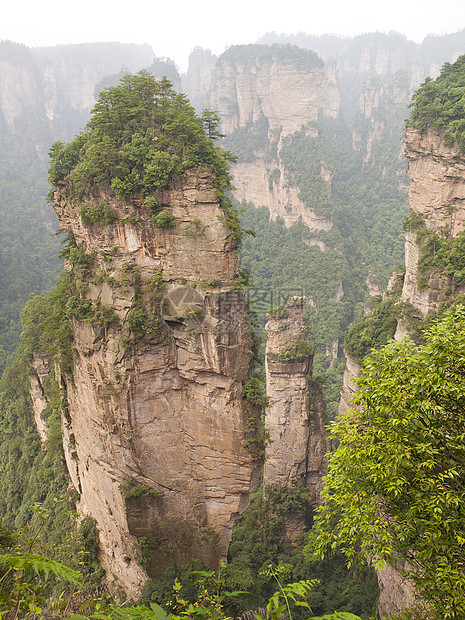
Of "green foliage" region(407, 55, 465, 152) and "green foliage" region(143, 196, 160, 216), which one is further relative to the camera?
"green foliage" region(407, 55, 465, 152)

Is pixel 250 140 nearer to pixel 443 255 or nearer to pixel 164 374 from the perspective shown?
pixel 443 255

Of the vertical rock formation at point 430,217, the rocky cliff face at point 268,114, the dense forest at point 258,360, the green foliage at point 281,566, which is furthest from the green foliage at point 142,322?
the rocky cliff face at point 268,114

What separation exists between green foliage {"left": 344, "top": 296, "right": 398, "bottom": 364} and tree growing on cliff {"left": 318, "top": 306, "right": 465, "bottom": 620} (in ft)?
54.7

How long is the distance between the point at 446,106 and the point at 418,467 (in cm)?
2187

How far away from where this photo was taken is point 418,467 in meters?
6.34

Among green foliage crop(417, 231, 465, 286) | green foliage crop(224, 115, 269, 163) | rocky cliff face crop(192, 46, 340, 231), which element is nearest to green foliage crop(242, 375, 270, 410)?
green foliage crop(417, 231, 465, 286)

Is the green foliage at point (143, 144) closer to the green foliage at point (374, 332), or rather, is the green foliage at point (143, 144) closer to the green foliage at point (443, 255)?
the green foliage at point (443, 255)

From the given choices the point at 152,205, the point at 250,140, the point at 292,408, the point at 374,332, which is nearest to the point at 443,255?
the point at 374,332

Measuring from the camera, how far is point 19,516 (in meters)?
21.4

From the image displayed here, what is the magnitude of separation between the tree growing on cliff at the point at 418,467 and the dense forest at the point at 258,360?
0.04m

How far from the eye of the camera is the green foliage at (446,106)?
69.4ft

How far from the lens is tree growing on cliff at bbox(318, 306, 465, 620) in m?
6.05

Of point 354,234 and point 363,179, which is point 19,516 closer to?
point 354,234

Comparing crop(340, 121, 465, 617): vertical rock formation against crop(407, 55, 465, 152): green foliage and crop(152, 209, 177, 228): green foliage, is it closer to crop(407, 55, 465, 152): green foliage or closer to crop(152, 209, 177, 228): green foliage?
crop(407, 55, 465, 152): green foliage
